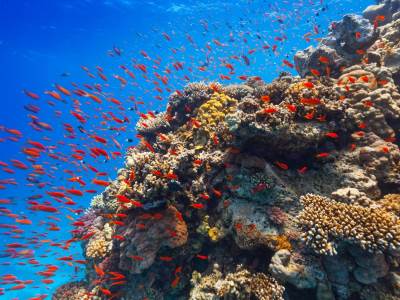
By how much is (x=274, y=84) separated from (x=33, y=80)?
97.5m

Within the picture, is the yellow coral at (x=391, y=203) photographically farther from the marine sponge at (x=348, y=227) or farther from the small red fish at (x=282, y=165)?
the small red fish at (x=282, y=165)

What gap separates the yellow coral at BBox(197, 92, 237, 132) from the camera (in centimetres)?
866

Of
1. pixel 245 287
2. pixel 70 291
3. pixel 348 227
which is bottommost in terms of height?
pixel 245 287

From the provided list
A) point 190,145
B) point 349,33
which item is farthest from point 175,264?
point 349,33

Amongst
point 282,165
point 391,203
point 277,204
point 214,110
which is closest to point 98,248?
point 214,110

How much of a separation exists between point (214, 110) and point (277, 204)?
13.3ft

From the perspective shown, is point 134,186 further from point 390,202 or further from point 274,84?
point 390,202

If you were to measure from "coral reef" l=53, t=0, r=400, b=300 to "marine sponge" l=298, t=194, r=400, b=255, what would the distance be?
0.8 inches

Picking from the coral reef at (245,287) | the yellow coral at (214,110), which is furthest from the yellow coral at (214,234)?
the yellow coral at (214,110)

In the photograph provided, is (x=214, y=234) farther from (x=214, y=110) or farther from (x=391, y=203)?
(x=214, y=110)

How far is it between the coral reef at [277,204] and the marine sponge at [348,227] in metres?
0.02

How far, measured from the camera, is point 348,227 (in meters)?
5.07

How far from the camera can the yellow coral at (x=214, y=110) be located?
866 centimetres

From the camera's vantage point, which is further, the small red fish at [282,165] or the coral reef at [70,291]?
the coral reef at [70,291]
